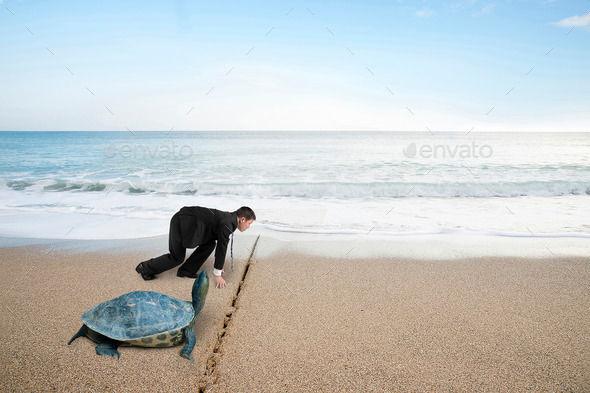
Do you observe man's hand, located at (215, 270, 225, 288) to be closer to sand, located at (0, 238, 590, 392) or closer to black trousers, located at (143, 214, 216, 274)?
sand, located at (0, 238, 590, 392)

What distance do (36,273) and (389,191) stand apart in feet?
29.1

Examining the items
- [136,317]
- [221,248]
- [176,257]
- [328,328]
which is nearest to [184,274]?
[176,257]

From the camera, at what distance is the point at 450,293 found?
11.8 ft

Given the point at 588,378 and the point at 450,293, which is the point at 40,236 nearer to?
the point at 450,293

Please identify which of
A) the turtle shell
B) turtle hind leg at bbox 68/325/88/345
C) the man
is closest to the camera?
the turtle shell

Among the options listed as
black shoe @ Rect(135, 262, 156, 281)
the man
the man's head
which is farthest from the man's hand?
black shoe @ Rect(135, 262, 156, 281)

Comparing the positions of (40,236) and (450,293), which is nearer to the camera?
(450,293)

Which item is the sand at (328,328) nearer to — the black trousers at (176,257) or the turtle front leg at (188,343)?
the turtle front leg at (188,343)

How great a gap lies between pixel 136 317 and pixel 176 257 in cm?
137

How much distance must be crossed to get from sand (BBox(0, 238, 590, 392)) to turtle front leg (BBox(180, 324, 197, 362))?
0.17ft

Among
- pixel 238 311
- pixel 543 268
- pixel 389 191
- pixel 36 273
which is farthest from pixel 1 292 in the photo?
pixel 389 191

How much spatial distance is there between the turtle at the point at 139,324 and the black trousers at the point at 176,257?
1179mm

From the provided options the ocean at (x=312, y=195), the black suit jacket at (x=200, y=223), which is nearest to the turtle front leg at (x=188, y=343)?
the black suit jacket at (x=200, y=223)

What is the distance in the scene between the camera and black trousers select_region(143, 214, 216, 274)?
3719 millimetres
